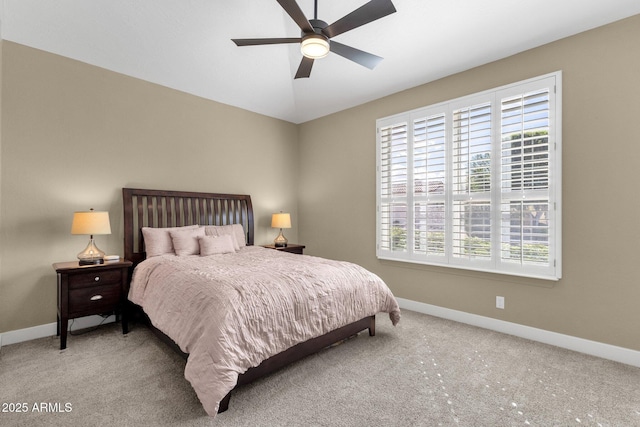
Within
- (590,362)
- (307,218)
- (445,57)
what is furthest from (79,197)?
(590,362)

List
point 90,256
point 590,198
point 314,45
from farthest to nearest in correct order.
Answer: point 90,256 < point 590,198 < point 314,45

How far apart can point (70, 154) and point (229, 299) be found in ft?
9.09

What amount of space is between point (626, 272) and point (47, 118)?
5728 mm

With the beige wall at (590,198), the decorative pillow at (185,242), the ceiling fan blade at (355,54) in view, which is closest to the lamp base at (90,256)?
the decorative pillow at (185,242)

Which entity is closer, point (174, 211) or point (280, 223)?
point (174, 211)

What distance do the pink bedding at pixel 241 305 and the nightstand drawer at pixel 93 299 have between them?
6.7 inches

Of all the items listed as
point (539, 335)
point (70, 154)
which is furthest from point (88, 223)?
point (539, 335)

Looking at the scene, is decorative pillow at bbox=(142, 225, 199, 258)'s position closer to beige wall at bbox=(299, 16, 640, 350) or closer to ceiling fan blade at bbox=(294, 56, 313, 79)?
ceiling fan blade at bbox=(294, 56, 313, 79)

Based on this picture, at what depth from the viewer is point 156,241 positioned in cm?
357

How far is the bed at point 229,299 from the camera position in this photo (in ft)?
6.36

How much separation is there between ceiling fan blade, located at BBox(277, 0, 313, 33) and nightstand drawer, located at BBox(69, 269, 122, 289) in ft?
9.67

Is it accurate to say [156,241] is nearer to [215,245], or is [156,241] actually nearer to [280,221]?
[215,245]

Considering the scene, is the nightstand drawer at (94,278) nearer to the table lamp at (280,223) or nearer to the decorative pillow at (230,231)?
the decorative pillow at (230,231)

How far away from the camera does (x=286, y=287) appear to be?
2.37 meters
